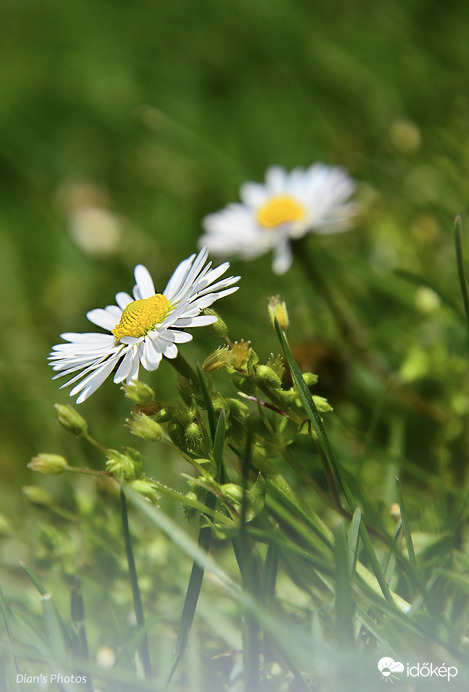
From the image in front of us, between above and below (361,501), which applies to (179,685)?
below

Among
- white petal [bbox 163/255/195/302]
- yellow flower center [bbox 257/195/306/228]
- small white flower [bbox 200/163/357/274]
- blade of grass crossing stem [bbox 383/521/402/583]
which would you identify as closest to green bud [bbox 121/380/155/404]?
white petal [bbox 163/255/195/302]

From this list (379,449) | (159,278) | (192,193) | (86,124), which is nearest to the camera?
(379,449)

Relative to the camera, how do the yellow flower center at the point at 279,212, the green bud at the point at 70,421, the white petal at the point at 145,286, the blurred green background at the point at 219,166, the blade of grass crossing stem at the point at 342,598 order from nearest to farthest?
the blade of grass crossing stem at the point at 342,598 → the green bud at the point at 70,421 → the white petal at the point at 145,286 → the blurred green background at the point at 219,166 → the yellow flower center at the point at 279,212

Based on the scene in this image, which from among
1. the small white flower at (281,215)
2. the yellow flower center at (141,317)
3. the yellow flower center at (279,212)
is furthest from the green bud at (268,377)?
the yellow flower center at (279,212)

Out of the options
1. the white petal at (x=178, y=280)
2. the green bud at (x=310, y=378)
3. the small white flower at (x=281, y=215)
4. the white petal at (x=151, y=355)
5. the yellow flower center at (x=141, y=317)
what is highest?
the small white flower at (x=281, y=215)

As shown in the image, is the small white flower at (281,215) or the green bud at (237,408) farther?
the small white flower at (281,215)

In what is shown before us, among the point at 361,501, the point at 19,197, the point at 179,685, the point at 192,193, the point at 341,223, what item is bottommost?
the point at 179,685

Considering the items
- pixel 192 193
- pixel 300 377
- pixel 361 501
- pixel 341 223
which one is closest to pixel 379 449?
pixel 361 501

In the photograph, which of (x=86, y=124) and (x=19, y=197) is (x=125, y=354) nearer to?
(x=19, y=197)

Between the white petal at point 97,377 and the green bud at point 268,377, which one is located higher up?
the white petal at point 97,377

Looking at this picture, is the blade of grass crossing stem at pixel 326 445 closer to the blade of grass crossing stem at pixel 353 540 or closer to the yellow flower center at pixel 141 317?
the blade of grass crossing stem at pixel 353 540
